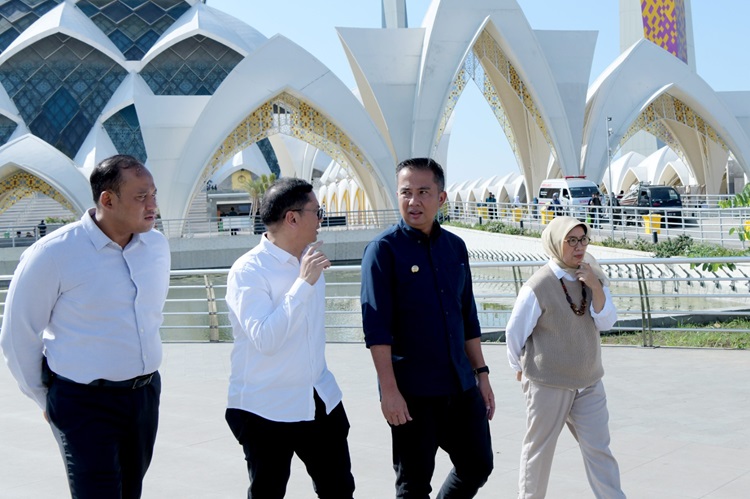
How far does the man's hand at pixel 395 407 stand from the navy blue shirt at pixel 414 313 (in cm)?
9

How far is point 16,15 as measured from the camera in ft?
150

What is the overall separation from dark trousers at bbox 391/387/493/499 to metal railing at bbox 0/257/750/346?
285cm

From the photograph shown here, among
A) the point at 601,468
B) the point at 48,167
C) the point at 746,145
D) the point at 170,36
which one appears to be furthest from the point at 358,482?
the point at 170,36

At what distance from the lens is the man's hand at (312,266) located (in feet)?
8.82

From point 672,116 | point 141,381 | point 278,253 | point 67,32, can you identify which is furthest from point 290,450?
point 67,32

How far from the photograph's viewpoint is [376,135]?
29656 millimetres

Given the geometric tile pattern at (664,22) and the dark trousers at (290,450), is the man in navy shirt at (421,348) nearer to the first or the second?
the dark trousers at (290,450)

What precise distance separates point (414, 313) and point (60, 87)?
43777 mm

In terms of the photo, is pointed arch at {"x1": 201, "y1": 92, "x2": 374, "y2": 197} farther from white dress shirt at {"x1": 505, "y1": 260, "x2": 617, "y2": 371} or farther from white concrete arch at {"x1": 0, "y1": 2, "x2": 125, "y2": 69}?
white dress shirt at {"x1": 505, "y1": 260, "x2": 617, "y2": 371}

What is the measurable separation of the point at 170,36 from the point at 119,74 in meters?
3.28

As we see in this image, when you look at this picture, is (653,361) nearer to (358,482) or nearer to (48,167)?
(358,482)

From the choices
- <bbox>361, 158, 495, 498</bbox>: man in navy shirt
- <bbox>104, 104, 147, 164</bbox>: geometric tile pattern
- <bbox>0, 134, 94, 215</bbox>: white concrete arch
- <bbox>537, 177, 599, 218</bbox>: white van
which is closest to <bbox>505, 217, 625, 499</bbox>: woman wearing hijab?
<bbox>361, 158, 495, 498</bbox>: man in navy shirt

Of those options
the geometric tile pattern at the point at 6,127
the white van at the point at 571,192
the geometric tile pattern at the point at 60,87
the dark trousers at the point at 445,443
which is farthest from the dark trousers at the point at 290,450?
the geometric tile pattern at the point at 6,127

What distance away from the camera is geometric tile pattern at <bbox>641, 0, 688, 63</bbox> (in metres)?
48.3
